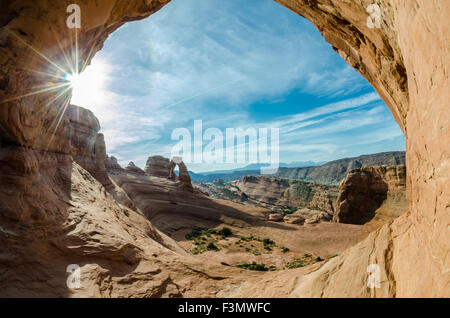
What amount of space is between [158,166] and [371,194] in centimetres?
5746

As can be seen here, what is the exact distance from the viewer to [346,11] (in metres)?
6.32

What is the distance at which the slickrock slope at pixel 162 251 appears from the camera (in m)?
3.18

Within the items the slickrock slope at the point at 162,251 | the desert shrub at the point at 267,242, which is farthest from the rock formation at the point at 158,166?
the slickrock slope at the point at 162,251

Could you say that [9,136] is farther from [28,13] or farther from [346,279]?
[346,279]

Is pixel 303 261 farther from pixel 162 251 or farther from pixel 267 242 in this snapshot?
pixel 162 251

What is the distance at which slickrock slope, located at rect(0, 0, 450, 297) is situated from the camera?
3180 millimetres

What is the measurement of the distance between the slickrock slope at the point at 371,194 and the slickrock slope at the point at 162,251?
39.4 meters

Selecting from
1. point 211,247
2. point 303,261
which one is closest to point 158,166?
point 211,247

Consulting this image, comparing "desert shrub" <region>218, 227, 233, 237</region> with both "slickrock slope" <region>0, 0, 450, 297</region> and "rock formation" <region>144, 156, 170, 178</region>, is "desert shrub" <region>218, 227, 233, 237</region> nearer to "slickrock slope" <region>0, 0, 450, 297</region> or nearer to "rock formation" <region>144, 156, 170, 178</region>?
"slickrock slope" <region>0, 0, 450, 297</region>

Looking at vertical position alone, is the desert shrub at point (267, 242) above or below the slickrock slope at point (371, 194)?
below

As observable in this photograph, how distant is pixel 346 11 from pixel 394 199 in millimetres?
42789

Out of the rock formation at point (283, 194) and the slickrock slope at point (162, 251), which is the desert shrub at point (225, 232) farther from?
the rock formation at point (283, 194)

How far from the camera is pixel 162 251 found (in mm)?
8867

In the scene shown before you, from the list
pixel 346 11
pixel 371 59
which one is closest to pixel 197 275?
pixel 371 59
